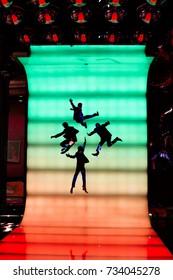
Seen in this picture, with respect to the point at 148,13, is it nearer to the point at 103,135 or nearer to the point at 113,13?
the point at 113,13

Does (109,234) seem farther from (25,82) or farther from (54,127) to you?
(25,82)

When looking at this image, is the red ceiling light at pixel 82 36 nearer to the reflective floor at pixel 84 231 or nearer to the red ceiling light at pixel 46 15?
the red ceiling light at pixel 46 15

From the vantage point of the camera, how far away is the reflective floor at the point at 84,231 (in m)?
3.12

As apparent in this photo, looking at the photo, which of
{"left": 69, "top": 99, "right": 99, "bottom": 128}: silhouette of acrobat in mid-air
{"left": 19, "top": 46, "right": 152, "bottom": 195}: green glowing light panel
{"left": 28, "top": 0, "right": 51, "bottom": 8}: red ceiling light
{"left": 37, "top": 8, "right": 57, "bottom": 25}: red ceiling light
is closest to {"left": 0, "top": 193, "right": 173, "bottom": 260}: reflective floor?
{"left": 19, "top": 46, "right": 152, "bottom": 195}: green glowing light panel

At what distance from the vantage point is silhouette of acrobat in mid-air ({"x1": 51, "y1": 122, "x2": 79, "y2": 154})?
16.3 feet

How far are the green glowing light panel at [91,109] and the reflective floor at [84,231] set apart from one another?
6.7 inches

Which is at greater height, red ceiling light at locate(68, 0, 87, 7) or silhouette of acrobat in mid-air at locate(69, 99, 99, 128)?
red ceiling light at locate(68, 0, 87, 7)

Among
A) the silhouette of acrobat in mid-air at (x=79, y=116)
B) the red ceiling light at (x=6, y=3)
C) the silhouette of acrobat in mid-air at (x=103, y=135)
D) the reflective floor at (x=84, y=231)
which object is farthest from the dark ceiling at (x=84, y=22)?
the reflective floor at (x=84, y=231)

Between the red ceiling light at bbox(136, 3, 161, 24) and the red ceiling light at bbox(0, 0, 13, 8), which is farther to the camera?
the red ceiling light at bbox(136, 3, 161, 24)

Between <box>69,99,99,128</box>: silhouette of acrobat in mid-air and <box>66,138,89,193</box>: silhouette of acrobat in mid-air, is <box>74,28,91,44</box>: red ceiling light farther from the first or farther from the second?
<box>66,138,89,193</box>: silhouette of acrobat in mid-air

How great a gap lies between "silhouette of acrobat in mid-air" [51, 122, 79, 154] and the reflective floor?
0.68 meters

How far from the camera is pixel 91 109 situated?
16.6ft

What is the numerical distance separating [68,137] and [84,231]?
139 cm
